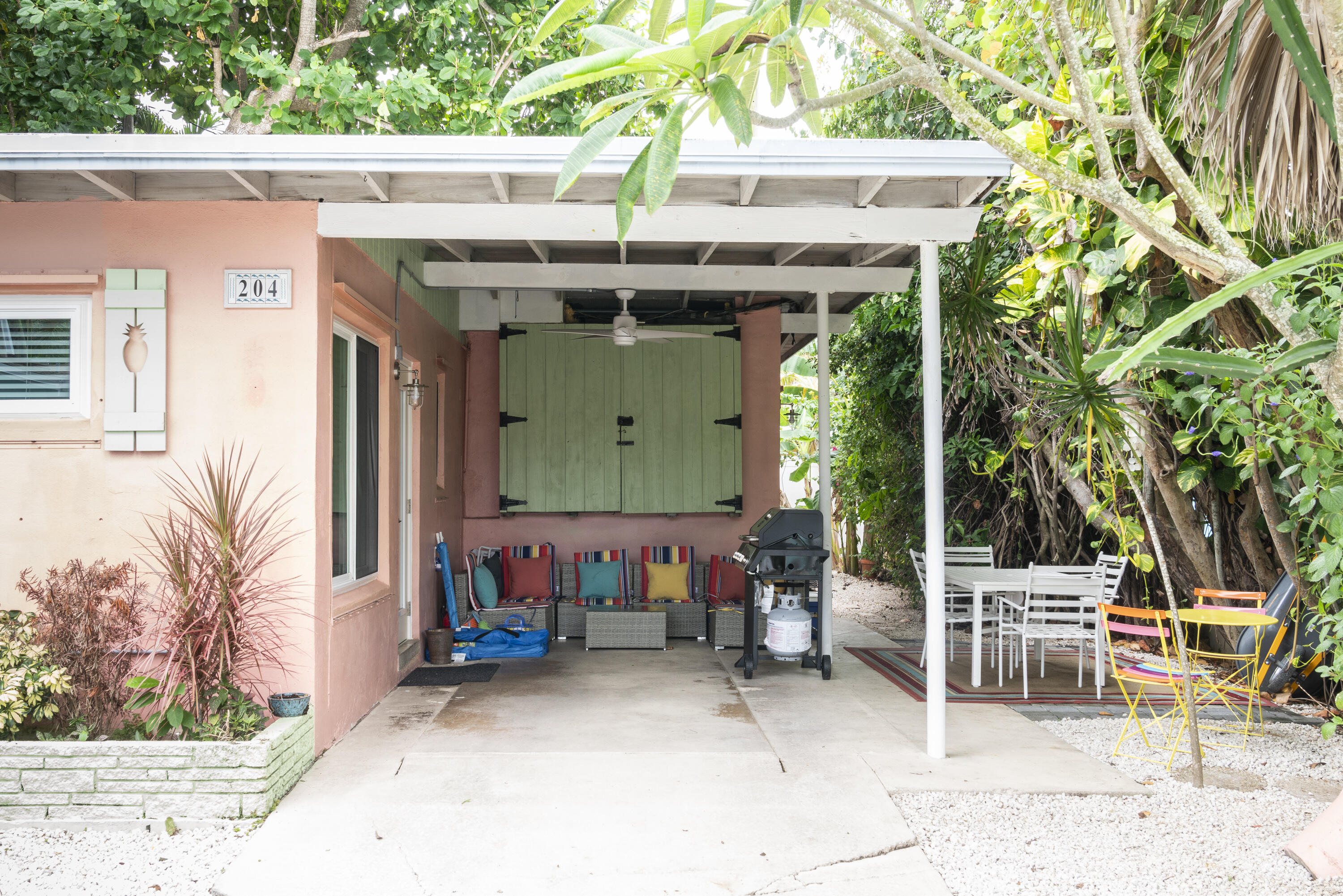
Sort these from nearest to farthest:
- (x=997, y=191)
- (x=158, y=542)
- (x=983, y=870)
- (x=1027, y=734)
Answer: (x=983, y=870)
(x=158, y=542)
(x=1027, y=734)
(x=997, y=191)

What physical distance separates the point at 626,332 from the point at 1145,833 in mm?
4773

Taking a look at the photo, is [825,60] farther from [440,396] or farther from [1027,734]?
[1027,734]

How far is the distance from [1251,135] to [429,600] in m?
5.92

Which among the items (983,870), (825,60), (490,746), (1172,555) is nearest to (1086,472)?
(1172,555)

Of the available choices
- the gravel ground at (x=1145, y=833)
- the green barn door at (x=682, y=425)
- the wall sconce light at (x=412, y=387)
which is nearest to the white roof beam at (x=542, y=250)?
the wall sconce light at (x=412, y=387)

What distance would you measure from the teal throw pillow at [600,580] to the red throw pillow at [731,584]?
88 centimetres

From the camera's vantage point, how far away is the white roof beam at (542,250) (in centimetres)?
573

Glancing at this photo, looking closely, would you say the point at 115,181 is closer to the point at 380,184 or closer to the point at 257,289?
the point at 257,289

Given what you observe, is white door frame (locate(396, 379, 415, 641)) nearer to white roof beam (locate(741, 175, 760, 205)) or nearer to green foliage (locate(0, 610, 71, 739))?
green foliage (locate(0, 610, 71, 739))

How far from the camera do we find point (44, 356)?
4113mm

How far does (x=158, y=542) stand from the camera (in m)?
3.77

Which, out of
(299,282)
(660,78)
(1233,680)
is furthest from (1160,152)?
(1233,680)

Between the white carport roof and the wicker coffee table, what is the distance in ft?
11.2

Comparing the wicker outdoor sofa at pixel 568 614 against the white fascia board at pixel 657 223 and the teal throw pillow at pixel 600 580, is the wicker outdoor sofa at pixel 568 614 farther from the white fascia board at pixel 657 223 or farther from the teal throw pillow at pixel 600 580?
the white fascia board at pixel 657 223
